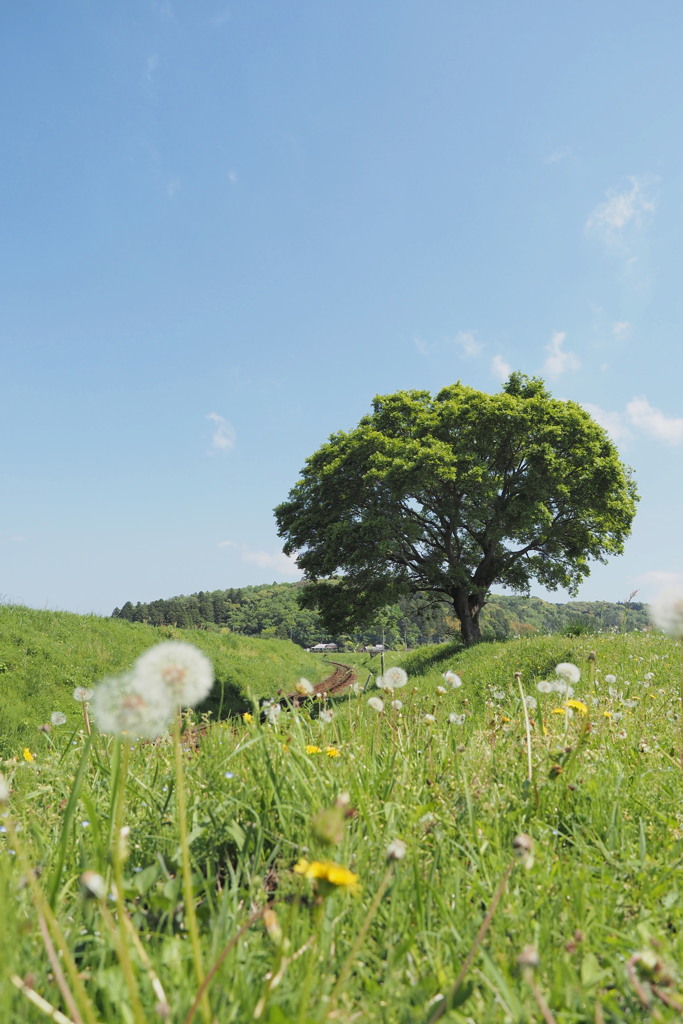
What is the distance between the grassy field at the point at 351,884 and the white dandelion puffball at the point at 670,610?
905 mm

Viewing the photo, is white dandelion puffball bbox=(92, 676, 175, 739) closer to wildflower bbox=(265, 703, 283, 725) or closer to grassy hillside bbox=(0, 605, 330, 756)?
wildflower bbox=(265, 703, 283, 725)

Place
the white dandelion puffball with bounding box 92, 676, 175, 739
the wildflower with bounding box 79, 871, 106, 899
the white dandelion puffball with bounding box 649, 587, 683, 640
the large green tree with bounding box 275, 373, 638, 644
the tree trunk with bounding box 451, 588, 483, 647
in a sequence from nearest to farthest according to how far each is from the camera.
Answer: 1. the wildflower with bounding box 79, 871, 106, 899
2. the white dandelion puffball with bounding box 92, 676, 175, 739
3. the white dandelion puffball with bounding box 649, 587, 683, 640
4. the large green tree with bounding box 275, 373, 638, 644
5. the tree trunk with bounding box 451, 588, 483, 647

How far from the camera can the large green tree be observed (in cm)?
2030

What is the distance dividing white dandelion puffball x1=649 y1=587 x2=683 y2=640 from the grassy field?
905 millimetres

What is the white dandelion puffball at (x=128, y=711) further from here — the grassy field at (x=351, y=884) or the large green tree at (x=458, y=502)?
the large green tree at (x=458, y=502)

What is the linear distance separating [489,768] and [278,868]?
53.9 inches

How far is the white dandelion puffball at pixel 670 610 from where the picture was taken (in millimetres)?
1912

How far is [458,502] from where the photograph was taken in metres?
21.4

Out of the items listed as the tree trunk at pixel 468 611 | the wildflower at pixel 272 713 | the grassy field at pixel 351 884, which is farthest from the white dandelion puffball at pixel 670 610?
the tree trunk at pixel 468 611

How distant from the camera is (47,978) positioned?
1579 mm

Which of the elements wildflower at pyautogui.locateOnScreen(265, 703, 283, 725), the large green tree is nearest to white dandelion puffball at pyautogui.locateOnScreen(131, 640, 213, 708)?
wildflower at pyautogui.locateOnScreen(265, 703, 283, 725)

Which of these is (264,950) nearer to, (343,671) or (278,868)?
(278,868)

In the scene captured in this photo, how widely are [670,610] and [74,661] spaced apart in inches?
579

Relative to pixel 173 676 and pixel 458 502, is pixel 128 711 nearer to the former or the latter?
pixel 173 676
